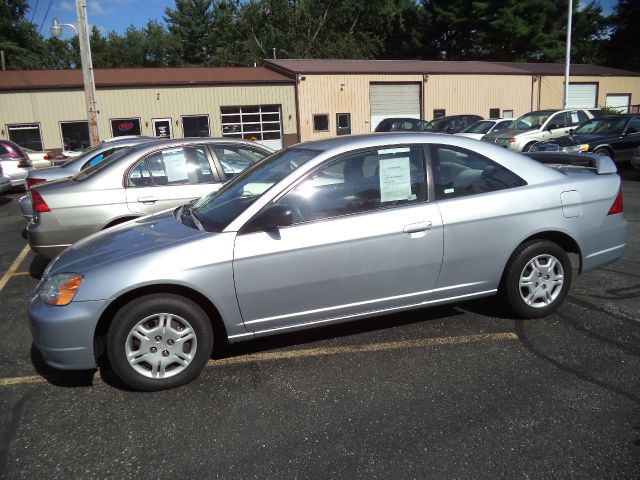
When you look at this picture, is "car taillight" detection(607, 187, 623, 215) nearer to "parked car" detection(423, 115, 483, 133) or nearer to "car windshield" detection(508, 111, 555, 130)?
"car windshield" detection(508, 111, 555, 130)

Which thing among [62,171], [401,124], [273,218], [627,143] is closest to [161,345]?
[273,218]

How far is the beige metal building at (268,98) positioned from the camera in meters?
23.8

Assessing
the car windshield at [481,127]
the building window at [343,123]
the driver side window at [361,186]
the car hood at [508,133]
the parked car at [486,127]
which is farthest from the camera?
the building window at [343,123]

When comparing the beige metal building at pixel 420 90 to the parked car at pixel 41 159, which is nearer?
the parked car at pixel 41 159

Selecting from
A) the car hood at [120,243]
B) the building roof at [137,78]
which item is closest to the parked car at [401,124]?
the building roof at [137,78]

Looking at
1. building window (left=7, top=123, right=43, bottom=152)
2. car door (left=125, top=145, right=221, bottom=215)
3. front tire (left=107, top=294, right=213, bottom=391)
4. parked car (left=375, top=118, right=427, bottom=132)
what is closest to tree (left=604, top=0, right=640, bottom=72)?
parked car (left=375, top=118, right=427, bottom=132)

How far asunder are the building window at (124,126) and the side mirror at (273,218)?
23557mm

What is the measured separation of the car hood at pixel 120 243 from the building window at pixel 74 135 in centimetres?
2264

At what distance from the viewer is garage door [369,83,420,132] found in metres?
29.2

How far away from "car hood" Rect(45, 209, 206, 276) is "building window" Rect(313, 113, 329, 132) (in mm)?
24641

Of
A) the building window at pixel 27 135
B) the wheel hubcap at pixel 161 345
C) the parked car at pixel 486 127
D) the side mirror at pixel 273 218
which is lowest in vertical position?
the wheel hubcap at pixel 161 345

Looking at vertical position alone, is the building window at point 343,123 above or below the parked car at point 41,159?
above

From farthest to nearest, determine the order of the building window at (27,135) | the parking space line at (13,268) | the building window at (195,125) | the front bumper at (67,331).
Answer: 1. the building window at (195,125)
2. the building window at (27,135)
3. the parking space line at (13,268)
4. the front bumper at (67,331)

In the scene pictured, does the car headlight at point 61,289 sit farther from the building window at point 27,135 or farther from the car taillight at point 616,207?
the building window at point 27,135
